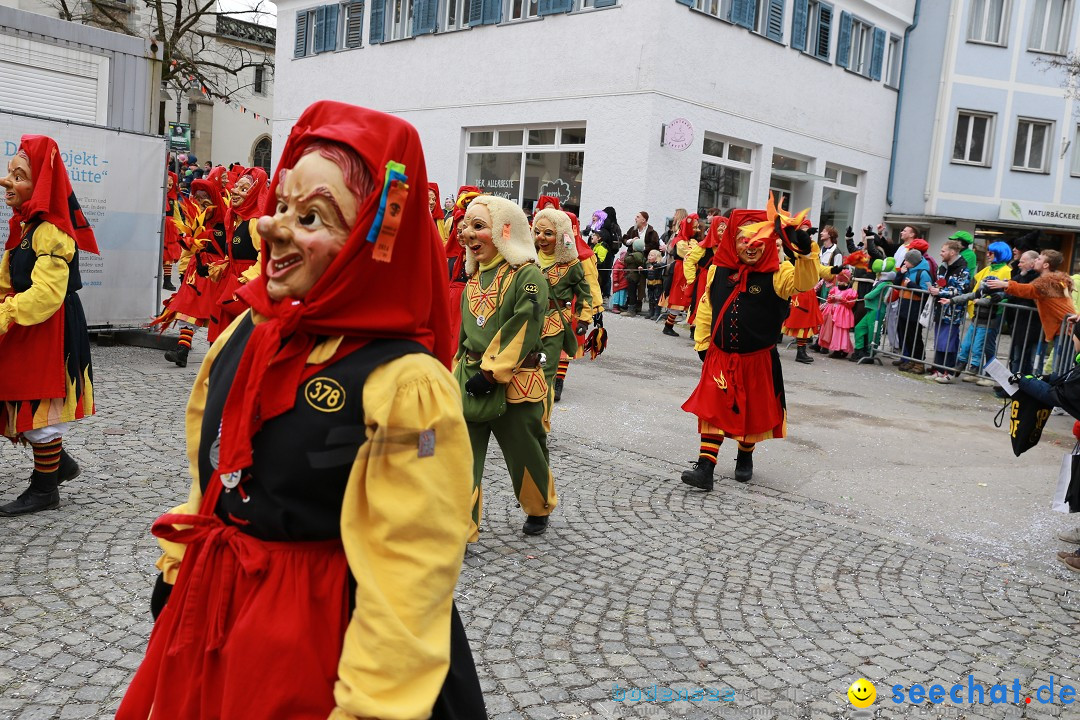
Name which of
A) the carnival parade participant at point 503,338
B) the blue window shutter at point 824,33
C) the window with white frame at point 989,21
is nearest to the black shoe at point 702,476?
the carnival parade participant at point 503,338

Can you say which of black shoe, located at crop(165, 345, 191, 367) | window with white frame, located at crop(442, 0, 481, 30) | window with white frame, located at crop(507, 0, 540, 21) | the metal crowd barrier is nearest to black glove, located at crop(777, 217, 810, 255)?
the metal crowd barrier

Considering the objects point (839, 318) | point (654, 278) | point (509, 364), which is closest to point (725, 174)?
point (654, 278)

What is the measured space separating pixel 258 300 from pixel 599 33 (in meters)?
19.0

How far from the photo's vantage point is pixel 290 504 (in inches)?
74.3

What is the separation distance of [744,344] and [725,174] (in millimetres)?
15233

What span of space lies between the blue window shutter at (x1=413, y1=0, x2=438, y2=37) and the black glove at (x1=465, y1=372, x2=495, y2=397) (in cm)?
2023

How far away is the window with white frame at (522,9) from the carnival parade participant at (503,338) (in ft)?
56.3

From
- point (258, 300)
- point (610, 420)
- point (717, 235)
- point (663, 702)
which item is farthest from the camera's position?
point (610, 420)

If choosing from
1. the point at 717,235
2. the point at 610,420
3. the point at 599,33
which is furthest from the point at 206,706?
the point at 599,33

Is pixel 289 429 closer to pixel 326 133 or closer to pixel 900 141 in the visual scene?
pixel 326 133

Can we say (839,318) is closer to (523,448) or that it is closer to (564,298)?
(564,298)

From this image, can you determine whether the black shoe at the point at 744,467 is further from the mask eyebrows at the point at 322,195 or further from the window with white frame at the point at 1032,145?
the window with white frame at the point at 1032,145

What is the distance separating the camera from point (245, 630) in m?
1.84

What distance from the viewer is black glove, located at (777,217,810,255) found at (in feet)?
21.3
